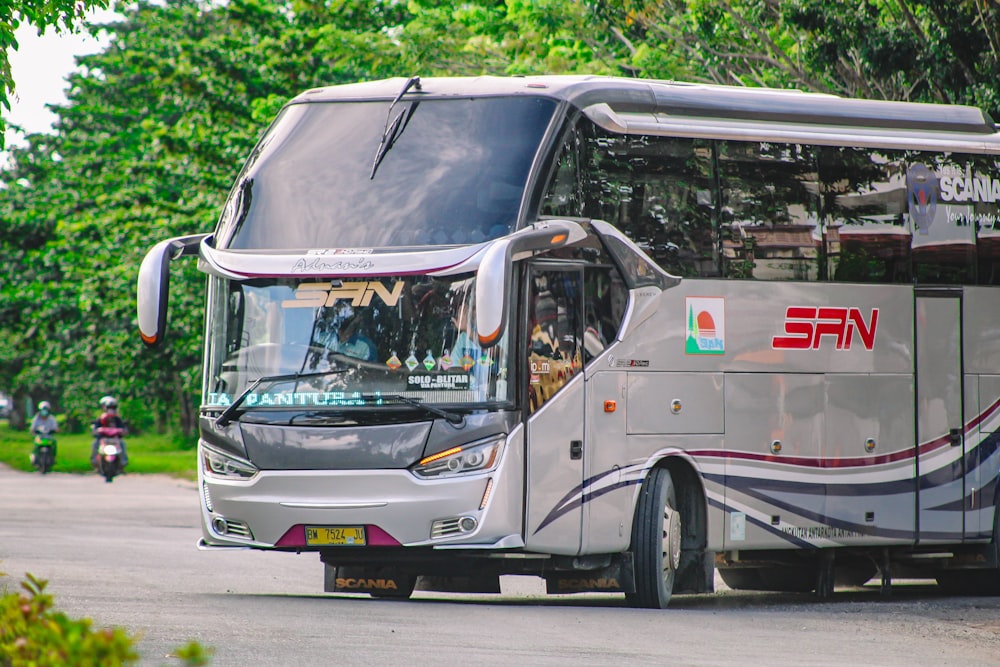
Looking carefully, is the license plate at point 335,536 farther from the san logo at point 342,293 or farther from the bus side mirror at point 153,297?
the bus side mirror at point 153,297

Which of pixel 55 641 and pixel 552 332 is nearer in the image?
pixel 55 641

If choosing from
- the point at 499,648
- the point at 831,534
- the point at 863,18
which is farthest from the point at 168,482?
the point at 499,648

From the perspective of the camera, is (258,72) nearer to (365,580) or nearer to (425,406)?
(365,580)

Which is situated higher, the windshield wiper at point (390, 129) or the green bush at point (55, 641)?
the windshield wiper at point (390, 129)

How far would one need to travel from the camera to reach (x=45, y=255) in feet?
133

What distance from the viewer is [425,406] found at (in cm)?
1245

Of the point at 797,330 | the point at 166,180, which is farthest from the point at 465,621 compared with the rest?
the point at 166,180

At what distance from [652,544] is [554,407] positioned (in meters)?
1.39

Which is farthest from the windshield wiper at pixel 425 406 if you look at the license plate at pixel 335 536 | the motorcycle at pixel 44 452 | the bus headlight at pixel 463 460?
the motorcycle at pixel 44 452

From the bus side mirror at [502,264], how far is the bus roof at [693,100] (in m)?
1.16

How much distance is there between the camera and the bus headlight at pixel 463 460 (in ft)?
40.8

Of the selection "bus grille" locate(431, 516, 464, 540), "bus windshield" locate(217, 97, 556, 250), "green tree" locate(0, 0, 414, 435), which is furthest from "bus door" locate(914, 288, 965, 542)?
"green tree" locate(0, 0, 414, 435)

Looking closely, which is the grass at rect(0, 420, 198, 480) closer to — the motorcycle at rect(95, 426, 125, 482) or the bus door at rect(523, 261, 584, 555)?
the motorcycle at rect(95, 426, 125, 482)

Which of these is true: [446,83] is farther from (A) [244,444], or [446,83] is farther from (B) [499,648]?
(B) [499,648]
